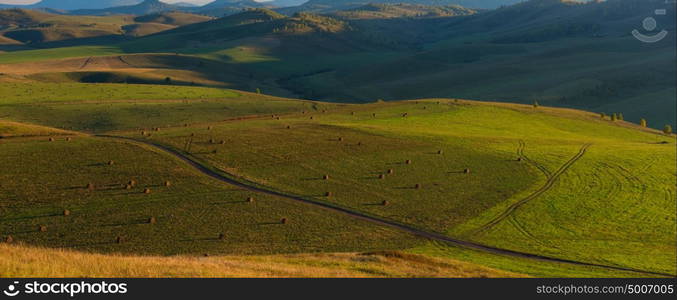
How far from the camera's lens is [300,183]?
199 feet

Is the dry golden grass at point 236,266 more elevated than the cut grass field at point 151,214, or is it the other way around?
the dry golden grass at point 236,266

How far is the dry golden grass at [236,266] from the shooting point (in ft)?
88.6

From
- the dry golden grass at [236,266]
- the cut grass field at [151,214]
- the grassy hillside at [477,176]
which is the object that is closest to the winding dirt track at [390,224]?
the grassy hillside at [477,176]

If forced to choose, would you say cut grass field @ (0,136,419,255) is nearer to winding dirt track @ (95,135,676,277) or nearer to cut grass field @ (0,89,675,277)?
cut grass field @ (0,89,675,277)

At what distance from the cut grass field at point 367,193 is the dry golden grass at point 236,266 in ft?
19.9

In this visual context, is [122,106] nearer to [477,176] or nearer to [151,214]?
[151,214]

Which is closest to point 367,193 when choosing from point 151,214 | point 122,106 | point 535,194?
point 535,194

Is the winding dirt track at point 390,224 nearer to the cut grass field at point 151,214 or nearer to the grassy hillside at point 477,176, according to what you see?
the grassy hillside at point 477,176

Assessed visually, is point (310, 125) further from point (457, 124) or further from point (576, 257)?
point (576, 257)

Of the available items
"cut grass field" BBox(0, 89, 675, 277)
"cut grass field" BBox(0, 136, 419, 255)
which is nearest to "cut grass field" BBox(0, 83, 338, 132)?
"cut grass field" BBox(0, 89, 675, 277)

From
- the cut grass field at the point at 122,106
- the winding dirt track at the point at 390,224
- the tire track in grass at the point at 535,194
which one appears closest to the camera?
the winding dirt track at the point at 390,224

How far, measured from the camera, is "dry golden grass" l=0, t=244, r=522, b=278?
88.6 ft

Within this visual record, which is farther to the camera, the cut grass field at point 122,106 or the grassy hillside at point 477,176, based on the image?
the cut grass field at point 122,106

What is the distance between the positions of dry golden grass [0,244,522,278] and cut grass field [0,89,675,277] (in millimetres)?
6079
